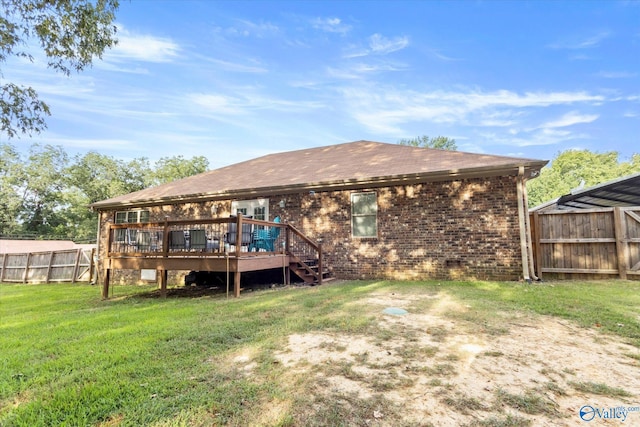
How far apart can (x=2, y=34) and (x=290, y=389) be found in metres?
9.66

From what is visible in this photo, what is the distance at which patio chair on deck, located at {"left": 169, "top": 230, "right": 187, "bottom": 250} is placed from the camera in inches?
295

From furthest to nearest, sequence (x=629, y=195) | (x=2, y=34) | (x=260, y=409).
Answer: (x=629, y=195) → (x=2, y=34) → (x=260, y=409)

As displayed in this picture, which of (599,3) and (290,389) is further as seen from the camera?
(599,3)

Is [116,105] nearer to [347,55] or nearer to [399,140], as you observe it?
[347,55]

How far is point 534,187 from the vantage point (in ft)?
120

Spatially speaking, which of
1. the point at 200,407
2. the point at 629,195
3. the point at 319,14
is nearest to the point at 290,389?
the point at 200,407

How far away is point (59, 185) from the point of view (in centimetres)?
3244

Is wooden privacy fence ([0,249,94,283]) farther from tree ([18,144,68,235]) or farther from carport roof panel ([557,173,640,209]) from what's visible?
tree ([18,144,68,235])

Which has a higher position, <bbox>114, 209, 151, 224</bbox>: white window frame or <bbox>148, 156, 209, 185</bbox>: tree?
<bbox>148, 156, 209, 185</bbox>: tree

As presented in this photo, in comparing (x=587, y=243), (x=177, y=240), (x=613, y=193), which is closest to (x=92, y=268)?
(x=177, y=240)

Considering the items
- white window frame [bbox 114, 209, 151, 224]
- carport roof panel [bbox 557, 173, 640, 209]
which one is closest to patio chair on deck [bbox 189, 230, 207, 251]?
white window frame [bbox 114, 209, 151, 224]

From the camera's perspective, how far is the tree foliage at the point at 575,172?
32906mm

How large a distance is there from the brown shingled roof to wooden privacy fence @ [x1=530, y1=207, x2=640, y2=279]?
1538mm

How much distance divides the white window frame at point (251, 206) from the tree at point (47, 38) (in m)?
5.54
